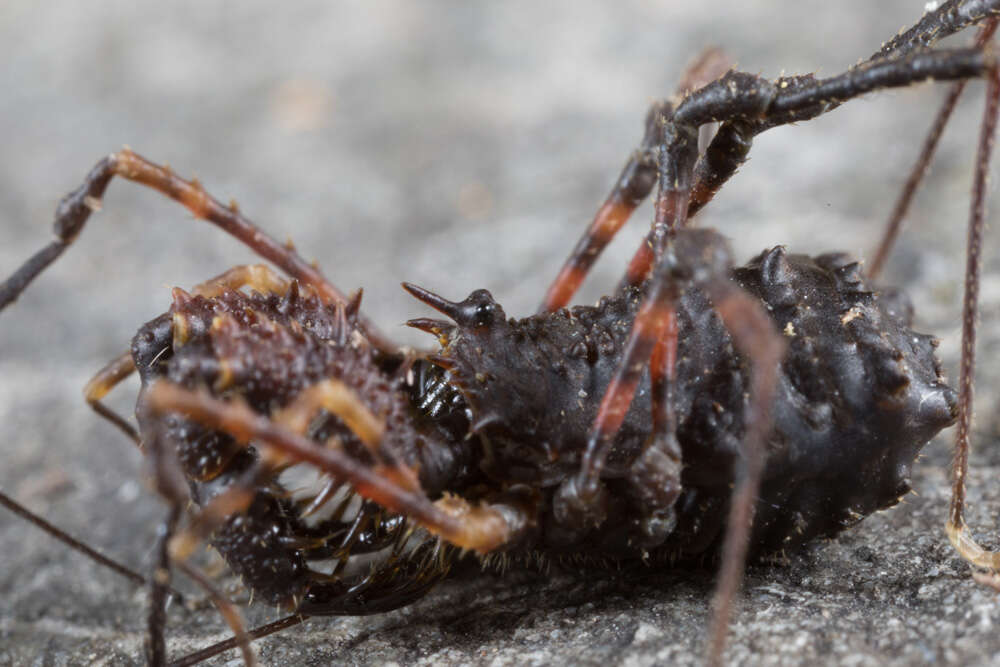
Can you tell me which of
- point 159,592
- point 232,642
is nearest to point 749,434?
point 159,592

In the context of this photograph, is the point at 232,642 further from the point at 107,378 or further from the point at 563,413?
→ the point at 563,413

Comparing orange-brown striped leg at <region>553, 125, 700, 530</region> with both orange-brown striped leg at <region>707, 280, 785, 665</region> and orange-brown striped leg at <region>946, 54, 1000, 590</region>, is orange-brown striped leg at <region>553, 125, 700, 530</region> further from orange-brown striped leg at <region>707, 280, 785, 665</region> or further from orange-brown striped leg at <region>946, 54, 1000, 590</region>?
orange-brown striped leg at <region>946, 54, 1000, 590</region>

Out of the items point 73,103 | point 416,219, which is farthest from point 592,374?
point 73,103

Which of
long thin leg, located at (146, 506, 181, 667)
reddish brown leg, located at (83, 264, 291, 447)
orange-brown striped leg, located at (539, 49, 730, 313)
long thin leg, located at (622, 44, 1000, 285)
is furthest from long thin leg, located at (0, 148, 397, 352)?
long thin leg, located at (622, 44, 1000, 285)

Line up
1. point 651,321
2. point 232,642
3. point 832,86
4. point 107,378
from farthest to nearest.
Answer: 1. point 107,378
2. point 232,642
3. point 832,86
4. point 651,321

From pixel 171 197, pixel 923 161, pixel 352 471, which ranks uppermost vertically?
pixel 923 161

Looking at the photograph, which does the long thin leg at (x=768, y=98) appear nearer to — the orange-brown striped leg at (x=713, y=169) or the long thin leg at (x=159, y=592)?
the orange-brown striped leg at (x=713, y=169)

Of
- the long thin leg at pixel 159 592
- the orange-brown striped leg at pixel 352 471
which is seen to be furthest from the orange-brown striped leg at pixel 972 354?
the long thin leg at pixel 159 592

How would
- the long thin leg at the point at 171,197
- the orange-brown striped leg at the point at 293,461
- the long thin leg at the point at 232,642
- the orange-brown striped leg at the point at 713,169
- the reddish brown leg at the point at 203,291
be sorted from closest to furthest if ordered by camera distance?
the orange-brown striped leg at the point at 293,461
the long thin leg at the point at 232,642
the orange-brown striped leg at the point at 713,169
the long thin leg at the point at 171,197
the reddish brown leg at the point at 203,291
